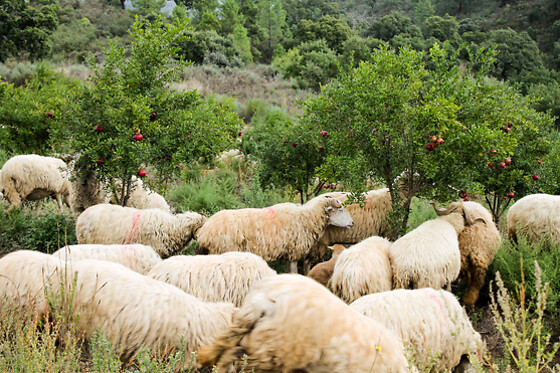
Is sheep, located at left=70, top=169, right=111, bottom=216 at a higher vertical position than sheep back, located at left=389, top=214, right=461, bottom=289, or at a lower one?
higher

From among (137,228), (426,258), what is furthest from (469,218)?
(137,228)

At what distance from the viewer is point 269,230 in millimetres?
5543

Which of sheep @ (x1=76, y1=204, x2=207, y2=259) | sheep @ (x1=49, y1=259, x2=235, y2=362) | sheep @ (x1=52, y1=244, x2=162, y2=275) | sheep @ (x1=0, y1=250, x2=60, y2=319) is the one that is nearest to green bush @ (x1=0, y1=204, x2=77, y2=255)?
sheep @ (x1=76, y1=204, x2=207, y2=259)

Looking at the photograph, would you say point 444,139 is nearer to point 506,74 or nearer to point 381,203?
point 381,203

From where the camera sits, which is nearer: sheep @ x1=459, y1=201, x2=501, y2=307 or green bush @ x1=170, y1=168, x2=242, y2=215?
sheep @ x1=459, y1=201, x2=501, y2=307

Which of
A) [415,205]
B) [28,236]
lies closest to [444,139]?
[415,205]

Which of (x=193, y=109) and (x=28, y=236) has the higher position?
(x=193, y=109)

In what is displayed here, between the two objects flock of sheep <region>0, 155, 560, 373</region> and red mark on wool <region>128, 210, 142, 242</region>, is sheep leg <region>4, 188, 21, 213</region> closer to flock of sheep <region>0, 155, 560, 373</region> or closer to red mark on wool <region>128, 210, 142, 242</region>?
flock of sheep <region>0, 155, 560, 373</region>

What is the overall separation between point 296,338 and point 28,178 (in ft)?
24.7

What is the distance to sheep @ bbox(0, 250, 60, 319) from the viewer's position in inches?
127

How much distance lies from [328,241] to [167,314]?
3669 mm

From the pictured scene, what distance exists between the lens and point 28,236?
6.34 meters

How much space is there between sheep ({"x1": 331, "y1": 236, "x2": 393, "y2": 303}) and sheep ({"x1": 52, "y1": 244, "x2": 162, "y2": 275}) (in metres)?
Answer: 2.09

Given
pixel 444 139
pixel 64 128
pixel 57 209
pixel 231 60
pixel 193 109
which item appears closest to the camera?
pixel 444 139
